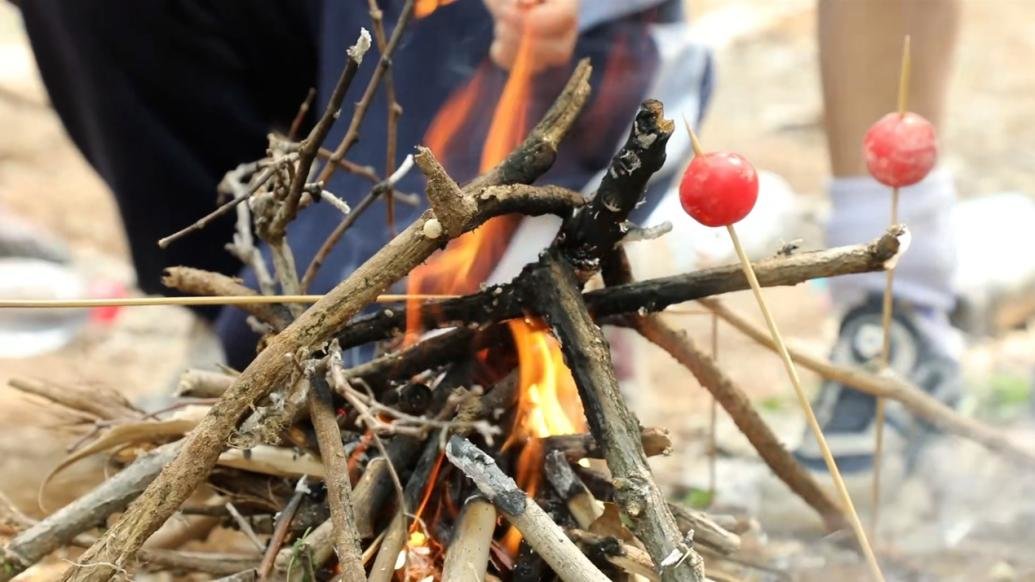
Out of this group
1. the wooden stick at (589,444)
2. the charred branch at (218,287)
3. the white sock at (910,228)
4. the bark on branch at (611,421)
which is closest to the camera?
the bark on branch at (611,421)

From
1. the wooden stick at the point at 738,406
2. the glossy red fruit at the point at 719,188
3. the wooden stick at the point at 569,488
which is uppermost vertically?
the wooden stick at the point at 738,406

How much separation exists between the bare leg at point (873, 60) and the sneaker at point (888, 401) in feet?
1.02

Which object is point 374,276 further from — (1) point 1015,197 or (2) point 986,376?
(1) point 1015,197

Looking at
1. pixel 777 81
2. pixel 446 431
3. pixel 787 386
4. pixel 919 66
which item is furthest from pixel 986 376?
pixel 777 81

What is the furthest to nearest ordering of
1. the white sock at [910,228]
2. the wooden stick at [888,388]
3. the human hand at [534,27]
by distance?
the white sock at [910,228] < the human hand at [534,27] < the wooden stick at [888,388]

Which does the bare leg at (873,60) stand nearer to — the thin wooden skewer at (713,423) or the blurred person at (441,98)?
the blurred person at (441,98)

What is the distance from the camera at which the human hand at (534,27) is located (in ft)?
4.95

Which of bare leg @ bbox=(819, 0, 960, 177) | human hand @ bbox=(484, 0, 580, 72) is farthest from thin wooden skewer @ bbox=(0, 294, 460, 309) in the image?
bare leg @ bbox=(819, 0, 960, 177)

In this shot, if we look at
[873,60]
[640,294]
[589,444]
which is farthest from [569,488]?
[873,60]

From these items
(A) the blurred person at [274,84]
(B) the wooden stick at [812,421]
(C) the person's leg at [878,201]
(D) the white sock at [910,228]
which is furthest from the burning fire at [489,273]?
(C) the person's leg at [878,201]

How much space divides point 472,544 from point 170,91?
1.68 m

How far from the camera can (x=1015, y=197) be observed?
2.88 metres

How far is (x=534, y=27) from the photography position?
1.54 metres

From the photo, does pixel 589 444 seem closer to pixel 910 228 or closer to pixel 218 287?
pixel 218 287
